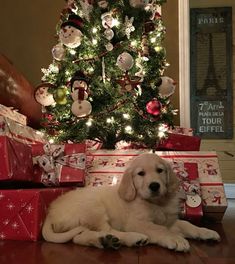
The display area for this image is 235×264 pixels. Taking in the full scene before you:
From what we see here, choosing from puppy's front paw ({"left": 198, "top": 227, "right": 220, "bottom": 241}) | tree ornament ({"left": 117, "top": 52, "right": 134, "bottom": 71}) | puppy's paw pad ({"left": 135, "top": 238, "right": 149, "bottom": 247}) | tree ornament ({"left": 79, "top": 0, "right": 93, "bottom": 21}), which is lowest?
puppy's front paw ({"left": 198, "top": 227, "right": 220, "bottom": 241})

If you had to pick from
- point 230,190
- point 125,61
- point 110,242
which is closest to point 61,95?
point 125,61

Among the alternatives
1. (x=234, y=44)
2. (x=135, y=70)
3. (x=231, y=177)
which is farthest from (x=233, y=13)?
(x=135, y=70)

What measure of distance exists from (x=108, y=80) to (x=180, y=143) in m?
0.76

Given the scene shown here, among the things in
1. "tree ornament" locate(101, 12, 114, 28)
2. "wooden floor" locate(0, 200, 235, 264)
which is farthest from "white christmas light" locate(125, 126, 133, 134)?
"wooden floor" locate(0, 200, 235, 264)

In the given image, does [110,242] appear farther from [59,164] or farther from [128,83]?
[128,83]

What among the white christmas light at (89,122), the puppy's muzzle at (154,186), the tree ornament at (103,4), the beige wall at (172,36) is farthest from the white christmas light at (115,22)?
the beige wall at (172,36)

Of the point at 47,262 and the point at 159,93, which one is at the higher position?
the point at 159,93

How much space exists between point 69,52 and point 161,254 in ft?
5.19

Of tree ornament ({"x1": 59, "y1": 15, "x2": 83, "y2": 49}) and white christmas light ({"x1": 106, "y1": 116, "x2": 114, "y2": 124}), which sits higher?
tree ornament ({"x1": 59, "y1": 15, "x2": 83, "y2": 49})

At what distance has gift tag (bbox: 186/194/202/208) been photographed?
5.91 ft

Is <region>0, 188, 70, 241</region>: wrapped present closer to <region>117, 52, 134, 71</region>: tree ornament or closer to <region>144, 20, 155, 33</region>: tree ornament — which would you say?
<region>117, 52, 134, 71</region>: tree ornament

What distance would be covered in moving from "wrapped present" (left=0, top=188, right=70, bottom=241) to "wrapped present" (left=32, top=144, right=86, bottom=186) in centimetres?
32

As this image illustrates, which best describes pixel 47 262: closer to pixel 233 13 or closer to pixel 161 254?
pixel 161 254

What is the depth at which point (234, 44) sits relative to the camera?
4766mm
